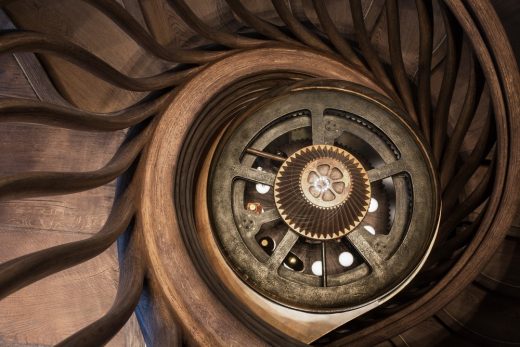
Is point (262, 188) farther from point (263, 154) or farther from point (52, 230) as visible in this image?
point (52, 230)

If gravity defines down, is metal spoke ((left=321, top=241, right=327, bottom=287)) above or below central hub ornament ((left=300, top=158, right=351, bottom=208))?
below

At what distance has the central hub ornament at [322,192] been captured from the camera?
1.29 meters

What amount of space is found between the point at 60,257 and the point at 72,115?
283mm

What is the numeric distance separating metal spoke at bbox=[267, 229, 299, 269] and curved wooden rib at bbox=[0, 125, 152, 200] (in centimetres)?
46

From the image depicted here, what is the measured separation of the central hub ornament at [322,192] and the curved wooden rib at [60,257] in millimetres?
442

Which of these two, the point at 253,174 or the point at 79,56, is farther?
→ the point at 253,174

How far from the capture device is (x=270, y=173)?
133cm

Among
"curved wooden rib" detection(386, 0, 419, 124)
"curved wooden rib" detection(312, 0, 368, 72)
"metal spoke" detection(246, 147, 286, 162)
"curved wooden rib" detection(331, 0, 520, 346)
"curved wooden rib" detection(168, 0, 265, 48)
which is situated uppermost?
"curved wooden rib" detection(168, 0, 265, 48)

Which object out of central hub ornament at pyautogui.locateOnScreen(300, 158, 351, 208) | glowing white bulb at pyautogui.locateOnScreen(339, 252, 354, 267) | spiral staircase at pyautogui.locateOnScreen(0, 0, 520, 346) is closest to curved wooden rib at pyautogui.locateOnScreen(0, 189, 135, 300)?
spiral staircase at pyautogui.locateOnScreen(0, 0, 520, 346)

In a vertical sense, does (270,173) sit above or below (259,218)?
above

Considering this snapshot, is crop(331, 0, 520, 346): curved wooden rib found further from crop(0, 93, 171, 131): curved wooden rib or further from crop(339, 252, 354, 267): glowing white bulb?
crop(0, 93, 171, 131): curved wooden rib

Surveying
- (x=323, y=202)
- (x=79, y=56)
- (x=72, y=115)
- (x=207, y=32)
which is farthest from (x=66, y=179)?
(x=323, y=202)

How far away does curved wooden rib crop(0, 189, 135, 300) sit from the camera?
714 mm

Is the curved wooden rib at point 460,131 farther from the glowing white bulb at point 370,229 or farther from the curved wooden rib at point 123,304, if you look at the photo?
the curved wooden rib at point 123,304
